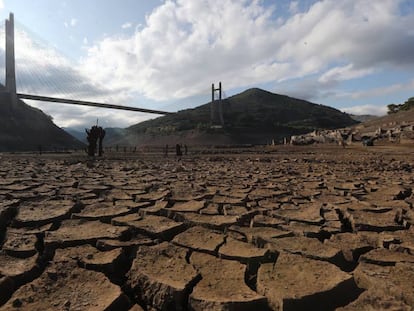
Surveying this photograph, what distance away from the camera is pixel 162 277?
172 cm

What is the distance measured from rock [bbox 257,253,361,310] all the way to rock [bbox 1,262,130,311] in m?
0.62

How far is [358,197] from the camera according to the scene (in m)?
3.67

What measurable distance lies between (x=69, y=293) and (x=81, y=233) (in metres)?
0.85

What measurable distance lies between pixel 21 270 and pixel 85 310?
0.58 metres

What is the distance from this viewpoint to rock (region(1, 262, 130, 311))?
1.50 metres

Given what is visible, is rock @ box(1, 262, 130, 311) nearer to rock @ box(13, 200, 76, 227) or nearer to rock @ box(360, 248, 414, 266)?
rock @ box(13, 200, 76, 227)

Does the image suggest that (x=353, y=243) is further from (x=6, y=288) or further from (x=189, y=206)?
(x=6, y=288)

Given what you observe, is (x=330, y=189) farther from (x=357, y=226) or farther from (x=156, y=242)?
(x=156, y=242)

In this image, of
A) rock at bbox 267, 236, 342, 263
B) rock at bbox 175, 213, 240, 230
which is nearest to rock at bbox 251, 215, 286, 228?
rock at bbox 175, 213, 240, 230

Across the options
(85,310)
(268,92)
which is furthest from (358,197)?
(268,92)

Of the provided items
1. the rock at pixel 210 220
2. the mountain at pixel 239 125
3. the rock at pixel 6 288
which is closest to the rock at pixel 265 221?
the rock at pixel 210 220

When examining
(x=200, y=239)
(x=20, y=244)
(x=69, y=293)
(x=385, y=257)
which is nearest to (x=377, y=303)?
(x=385, y=257)

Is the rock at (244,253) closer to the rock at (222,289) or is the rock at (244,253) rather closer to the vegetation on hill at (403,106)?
the rock at (222,289)

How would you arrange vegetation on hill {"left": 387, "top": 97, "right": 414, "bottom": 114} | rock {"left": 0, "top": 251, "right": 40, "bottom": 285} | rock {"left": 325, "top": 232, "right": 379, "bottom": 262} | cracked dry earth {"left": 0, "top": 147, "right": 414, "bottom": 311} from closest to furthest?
cracked dry earth {"left": 0, "top": 147, "right": 414, "bottom": 311}, rock {"left": 0, "top": 251, "right": 40, "bottom": 285}, rock {"left": 325, "top": 232, "right": 379, "bottom": 262}, vegetation on hill {"left": 387, "top": 97, "right": 414, "bottom": 114}
